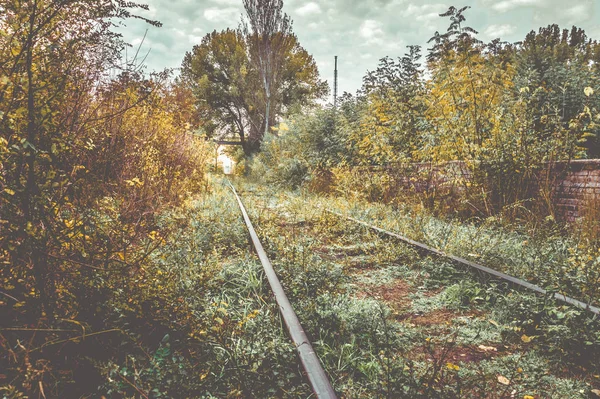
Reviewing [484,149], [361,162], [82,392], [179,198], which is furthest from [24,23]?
[361,162]

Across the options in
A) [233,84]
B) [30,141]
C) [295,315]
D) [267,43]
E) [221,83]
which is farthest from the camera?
[221,83]

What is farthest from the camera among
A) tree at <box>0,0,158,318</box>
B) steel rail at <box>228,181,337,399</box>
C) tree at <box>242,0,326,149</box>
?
tree at <box>242,0,326,149</box>

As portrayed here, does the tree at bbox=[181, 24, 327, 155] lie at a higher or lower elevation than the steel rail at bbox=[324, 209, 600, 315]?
higher

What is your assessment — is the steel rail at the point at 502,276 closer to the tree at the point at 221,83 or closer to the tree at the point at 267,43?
the tree at the point at 267,43

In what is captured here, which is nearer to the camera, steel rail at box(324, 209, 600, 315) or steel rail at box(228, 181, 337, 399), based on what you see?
steel rail at box(228, 181, 337, 399)

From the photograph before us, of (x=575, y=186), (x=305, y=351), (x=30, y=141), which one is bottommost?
(x=305, y=351)

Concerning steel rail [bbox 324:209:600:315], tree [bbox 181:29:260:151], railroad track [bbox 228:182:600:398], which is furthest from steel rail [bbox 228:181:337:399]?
tree [bbox 181:29:260:151]

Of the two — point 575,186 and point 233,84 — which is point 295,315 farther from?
point 233,84

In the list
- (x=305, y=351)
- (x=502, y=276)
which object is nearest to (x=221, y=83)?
(x=502, y=276)

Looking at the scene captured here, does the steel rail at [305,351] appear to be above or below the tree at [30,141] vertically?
below

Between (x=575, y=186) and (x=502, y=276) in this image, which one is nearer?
(x=502, y=276)

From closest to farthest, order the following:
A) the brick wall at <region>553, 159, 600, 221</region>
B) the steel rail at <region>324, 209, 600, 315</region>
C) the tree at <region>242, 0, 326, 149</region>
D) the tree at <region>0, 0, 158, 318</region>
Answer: the tree at <region>0, 0, 158, 318</region> → the steel rail at <region>324, 209, 600, 315</region> → the brick wall at <region>553, 159, 600, 221</region> → the tree at <region>242, 0, 326, 149</region>

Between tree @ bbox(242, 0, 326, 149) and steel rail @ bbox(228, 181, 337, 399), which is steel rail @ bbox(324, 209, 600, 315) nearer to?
steel rail @ bbox(228, 181, 337, 399)

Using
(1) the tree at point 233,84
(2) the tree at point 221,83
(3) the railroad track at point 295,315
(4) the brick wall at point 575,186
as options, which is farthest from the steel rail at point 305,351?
(2) the tree at point 221,83
